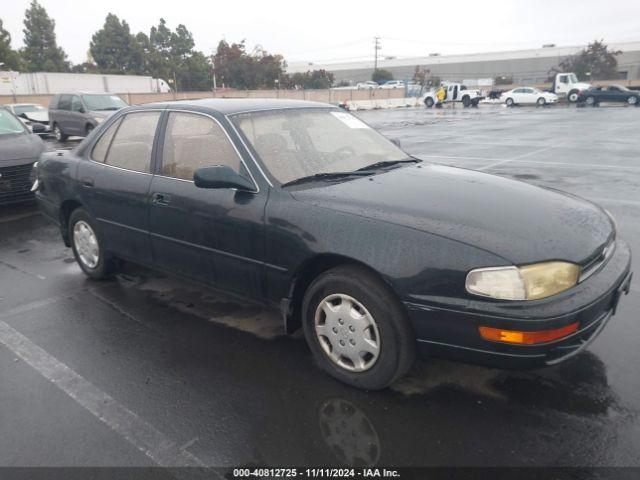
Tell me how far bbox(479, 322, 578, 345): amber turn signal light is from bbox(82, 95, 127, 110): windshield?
51.2ft

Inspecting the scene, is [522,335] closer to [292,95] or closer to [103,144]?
[103,144]

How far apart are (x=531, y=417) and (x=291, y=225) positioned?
5.47 feet

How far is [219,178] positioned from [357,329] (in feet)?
4.03

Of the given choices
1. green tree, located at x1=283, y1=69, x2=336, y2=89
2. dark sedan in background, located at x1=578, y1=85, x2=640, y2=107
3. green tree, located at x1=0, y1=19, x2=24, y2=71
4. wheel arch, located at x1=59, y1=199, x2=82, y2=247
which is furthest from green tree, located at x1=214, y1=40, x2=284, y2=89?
wheel arch, located at x1=59, y1=199, x2=82, y2=247

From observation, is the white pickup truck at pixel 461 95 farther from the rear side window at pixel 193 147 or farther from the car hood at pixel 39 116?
the rear side window at pixel 193 147

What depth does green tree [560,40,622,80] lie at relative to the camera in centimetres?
6881

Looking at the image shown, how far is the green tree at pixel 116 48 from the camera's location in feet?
244

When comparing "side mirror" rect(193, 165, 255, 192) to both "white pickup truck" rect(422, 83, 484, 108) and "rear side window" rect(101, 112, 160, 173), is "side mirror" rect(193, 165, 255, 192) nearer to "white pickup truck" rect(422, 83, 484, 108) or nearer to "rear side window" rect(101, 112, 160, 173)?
"rear side window" rect(101, 112, 160, 173)

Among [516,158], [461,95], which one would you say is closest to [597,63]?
[461,95]

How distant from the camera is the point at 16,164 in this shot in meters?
7.06

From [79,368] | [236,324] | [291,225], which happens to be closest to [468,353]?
[291,225]

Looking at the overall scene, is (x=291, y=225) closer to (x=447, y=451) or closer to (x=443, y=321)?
(x=443, y=321)

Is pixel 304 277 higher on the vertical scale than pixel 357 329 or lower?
higher

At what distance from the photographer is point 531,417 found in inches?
105
